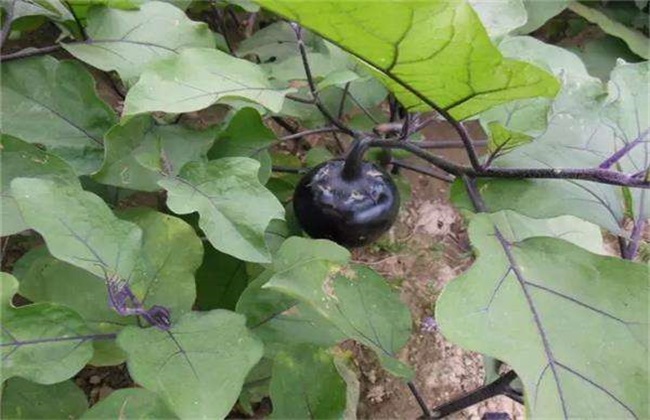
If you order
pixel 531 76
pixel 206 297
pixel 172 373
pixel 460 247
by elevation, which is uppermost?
pixel 531 76

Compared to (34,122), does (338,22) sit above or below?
above

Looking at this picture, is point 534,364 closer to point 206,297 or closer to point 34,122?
point 206,297

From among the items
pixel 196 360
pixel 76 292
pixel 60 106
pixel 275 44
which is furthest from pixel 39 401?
pixel 275 44

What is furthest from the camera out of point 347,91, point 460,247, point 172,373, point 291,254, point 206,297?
point 460,247

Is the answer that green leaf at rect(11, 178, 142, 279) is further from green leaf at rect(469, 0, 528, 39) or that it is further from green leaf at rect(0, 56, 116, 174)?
green leaf at rect(469, 0, 528, 39)

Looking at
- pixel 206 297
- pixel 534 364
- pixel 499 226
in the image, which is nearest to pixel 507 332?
pixel 534 364

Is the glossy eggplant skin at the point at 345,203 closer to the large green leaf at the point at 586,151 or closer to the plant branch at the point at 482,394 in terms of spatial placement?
the large green leaf at the point at 586,151

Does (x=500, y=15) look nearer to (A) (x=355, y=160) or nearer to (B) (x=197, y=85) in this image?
(A) (x=355, y=160)
